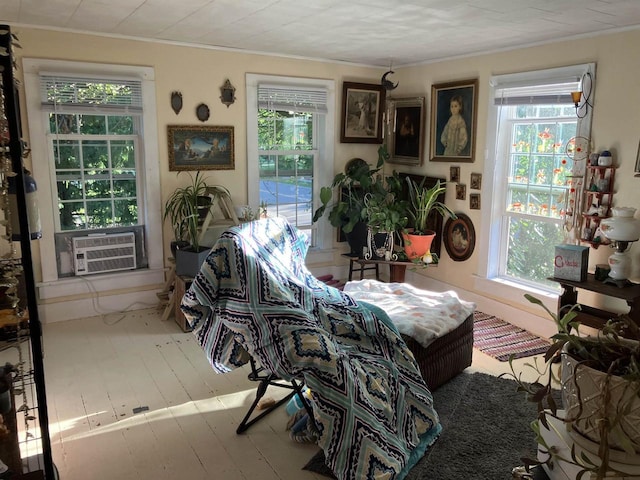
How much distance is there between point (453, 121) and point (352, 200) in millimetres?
1220

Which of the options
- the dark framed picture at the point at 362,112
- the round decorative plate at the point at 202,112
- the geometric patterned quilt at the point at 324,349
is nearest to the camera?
the geometric patterned quilt at the point at 324,349

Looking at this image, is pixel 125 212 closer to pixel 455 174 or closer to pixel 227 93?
pixel 227 93

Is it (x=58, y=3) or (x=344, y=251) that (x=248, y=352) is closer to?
(x=58, y=3)

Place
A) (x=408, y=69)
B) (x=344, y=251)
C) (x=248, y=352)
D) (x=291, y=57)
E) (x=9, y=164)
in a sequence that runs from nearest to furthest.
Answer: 1. (x=9, y=164)
2. (x=248, y=352)
3. (x=291, y=57)
4. (x=408, y=69)
5. (x=344, y=251)

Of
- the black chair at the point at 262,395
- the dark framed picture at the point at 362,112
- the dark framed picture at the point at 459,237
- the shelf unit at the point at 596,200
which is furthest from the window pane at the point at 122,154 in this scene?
the shelf unit at the point at 596,200

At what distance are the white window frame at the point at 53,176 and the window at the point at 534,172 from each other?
2.92m

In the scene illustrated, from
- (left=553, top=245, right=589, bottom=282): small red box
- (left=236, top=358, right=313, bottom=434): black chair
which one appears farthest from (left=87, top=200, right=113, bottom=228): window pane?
(left=553, top=245, right=589, bottom=282): small red box

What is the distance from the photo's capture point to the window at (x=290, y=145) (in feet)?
16.4

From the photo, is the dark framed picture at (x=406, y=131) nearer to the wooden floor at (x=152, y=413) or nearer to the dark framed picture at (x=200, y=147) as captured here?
the dark framed picture at (x=200, y=147)

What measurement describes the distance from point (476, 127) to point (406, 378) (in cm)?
274

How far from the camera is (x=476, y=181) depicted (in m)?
4.73

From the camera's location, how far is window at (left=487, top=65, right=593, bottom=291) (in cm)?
395

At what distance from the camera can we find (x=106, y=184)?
452 cm

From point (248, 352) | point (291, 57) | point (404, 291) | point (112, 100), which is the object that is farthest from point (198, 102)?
point (248, 352)
